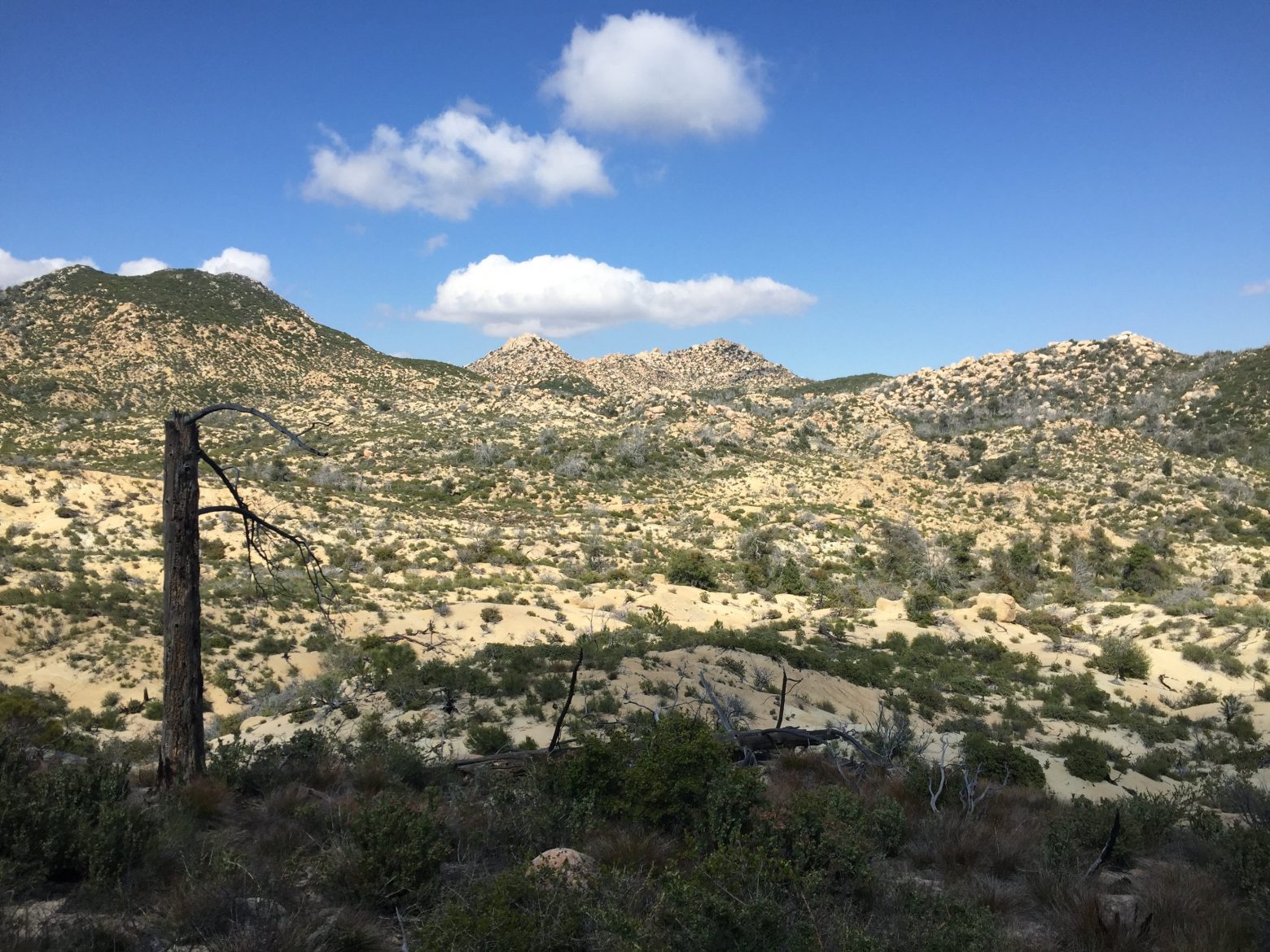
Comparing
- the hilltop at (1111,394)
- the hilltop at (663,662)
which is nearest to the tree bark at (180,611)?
the hilltop at (663,662)

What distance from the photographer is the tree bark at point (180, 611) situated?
19.8ft

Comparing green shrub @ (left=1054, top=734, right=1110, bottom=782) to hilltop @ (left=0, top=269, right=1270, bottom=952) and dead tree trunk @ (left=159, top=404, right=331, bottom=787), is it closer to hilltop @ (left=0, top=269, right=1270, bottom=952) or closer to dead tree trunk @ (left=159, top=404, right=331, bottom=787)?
hilltop @ (left=0, top=269, right=1270, bottom=952)

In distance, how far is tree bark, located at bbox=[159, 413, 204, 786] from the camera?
6027mm

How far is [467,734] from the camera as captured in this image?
11109 millimetres

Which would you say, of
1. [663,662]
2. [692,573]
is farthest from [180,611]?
[692,573]

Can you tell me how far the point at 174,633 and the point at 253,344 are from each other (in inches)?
3123

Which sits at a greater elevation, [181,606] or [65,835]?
[181,606]

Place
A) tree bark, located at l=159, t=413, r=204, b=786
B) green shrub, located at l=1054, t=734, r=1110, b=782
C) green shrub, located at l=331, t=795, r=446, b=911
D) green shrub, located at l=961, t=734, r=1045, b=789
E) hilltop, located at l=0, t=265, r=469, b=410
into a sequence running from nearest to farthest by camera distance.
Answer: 1. green shrub, located at l=331, t=795, r=446, b=911
2. tree bark, located at l=159, t=413, r=204, b=786
3. green shrub, located at l=961, t=734, r=1045, b=789
4. green shrub, located at l=1054, t=734, r=1110, b=782
5. hilltop, located at l=0, t=265, r=469, b=410

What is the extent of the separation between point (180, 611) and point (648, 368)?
384 ft

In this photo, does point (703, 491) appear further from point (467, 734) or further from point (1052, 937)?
point (1052, 937)

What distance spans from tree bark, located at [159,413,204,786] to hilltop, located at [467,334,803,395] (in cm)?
8919

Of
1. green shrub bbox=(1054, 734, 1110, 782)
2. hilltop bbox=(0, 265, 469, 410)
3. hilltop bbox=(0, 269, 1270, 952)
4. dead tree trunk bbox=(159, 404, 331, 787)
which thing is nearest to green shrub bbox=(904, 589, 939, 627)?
hilltop bbox=(0, 269, 1270, 952)

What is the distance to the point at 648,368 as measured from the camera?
121 metres

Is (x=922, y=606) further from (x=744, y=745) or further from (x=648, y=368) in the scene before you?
(x=648, y=368)
